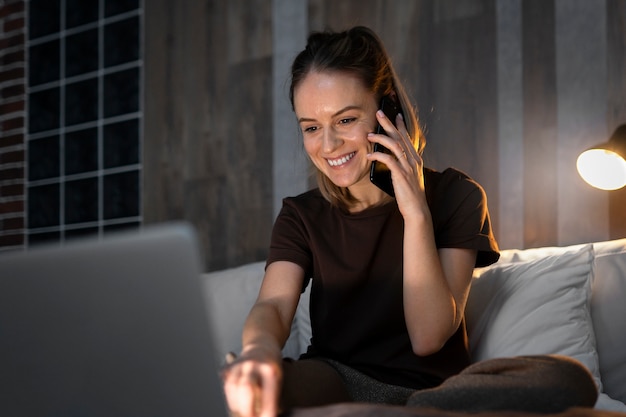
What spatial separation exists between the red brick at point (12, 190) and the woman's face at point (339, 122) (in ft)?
7.89

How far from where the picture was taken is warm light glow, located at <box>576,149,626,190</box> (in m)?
2.00

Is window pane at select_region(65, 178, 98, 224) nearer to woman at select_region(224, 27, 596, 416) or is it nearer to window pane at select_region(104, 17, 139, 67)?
window pane at select_region(104, 17, 139, 67)

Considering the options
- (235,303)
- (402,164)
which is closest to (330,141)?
(402,164)

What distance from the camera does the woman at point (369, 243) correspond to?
60.6 inches

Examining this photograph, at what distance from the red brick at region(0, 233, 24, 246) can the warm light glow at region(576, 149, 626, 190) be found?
2666 millimetres

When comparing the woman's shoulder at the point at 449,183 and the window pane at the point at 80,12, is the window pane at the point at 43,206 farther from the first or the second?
the woman's shoulder at the point at 449,183

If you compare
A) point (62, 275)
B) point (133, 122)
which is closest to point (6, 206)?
point (133, 122)

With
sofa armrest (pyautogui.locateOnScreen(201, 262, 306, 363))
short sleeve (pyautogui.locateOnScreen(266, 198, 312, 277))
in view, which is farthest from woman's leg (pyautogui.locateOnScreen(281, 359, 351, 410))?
sofa armrest (pyautogui.locateOnScreen(201, 262, 306, 363))

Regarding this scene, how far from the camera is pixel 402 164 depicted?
1.63m

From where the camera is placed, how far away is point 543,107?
91.0 inches

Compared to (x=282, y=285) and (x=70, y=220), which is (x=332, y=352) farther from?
(x=70, y=220)

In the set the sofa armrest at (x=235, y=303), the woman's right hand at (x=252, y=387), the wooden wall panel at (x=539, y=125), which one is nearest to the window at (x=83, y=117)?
the sofa armrest at (x=235, y=303)

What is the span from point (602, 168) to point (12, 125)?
9.35 feet

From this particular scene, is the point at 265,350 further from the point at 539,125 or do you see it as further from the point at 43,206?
the point at 43,206
